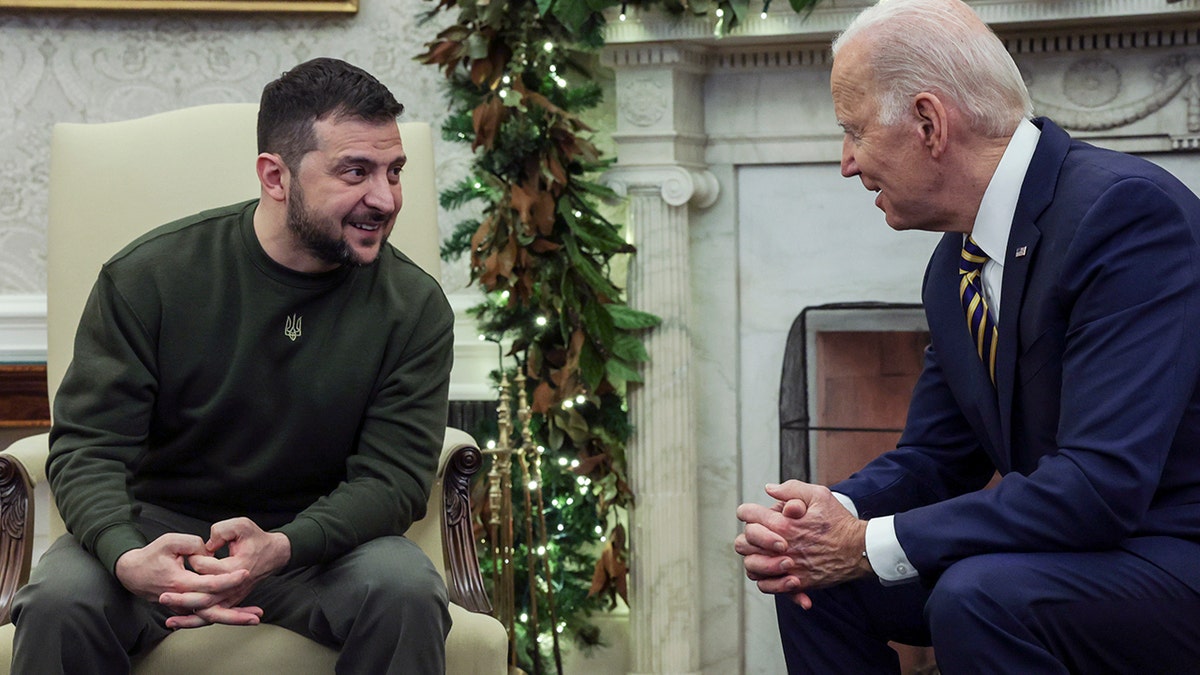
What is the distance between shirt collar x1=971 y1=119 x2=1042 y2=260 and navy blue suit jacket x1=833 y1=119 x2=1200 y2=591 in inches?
0.9

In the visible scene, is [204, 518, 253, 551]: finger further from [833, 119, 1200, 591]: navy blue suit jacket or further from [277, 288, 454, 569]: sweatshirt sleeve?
[833, 119, 1200, 591]: navy blue suit jacket

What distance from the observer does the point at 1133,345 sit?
1.46 m

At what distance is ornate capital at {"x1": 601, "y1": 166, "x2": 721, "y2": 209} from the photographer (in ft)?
9.59

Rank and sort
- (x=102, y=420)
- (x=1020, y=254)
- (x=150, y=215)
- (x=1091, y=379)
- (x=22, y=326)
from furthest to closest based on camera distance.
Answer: (x=22, y=326) < (x=150, y=215) < (x=102, y=420) < (x=1020, y=254) < (x=1091, y=379)

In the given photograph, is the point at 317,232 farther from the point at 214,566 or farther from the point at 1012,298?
the point at 1012,298

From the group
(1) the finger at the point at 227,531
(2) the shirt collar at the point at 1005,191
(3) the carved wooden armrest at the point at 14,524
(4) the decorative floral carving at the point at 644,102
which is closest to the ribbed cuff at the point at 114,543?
(1) the finger at the point at 227,531

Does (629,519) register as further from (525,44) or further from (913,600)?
(913,600)

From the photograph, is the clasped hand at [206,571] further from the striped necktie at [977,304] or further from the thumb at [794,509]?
the striped necktie at [977,304]

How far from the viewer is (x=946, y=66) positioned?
1.63 metres

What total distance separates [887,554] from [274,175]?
105 centimetres

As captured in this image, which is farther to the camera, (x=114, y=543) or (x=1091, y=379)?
(x=114, y=543)

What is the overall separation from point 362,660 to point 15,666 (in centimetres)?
43

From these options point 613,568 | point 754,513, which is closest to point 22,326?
point 613,568

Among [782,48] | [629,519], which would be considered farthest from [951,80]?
[629,519]
